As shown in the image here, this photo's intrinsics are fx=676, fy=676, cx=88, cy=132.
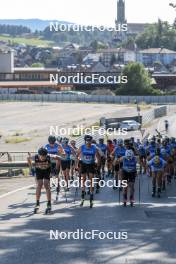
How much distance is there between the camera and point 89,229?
43.0 ft

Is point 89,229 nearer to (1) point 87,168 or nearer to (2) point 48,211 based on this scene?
(2) point 48,211

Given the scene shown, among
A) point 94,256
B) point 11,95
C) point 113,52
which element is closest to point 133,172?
point 94,256

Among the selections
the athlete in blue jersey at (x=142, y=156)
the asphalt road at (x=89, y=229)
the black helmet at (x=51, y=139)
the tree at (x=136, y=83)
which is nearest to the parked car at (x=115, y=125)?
the athlete in blue jersey at (x=142, y=156)

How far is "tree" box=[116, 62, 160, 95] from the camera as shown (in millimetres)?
122062

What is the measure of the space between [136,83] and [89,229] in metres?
110

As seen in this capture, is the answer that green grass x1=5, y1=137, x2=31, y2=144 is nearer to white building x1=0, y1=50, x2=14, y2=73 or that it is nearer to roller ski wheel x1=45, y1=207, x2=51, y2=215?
roller ski wheel x1=45, y1=207, x2=51, y2=215

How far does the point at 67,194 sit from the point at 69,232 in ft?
22.2

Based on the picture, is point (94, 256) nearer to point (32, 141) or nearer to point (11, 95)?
point (32, 141)

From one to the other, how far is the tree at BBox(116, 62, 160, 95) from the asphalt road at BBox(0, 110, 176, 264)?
103705 millimetres

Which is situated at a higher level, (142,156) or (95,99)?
(142,156)

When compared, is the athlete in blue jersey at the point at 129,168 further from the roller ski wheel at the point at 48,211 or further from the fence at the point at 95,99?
the fence at the point at 95,99

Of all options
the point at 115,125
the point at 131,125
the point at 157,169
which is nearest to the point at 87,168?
the point at 157,169

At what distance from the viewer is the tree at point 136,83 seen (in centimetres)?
12206

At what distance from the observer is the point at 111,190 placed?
21.0 meters
